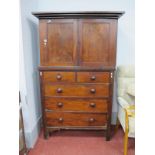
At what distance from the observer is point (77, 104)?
2.10 m

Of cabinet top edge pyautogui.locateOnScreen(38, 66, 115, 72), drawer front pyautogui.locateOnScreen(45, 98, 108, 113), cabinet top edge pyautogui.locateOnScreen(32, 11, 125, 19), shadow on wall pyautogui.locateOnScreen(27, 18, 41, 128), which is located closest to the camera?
cabinet top edge pyautogui.locateOnScreen(32, 11, 125, 19)

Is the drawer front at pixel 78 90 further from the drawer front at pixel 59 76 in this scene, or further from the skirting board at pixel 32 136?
the skirting board at pixel 32 136

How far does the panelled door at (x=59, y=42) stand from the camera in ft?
6.46

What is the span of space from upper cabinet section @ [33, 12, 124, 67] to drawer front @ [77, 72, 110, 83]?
10 centimetres

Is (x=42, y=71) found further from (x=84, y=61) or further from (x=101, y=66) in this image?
(x=101, y=66)

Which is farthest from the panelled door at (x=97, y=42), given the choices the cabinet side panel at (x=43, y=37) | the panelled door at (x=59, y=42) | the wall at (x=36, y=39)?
the wall at (x=36, y=39)

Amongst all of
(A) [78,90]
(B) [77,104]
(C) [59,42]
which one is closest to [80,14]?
(C) [59,42]

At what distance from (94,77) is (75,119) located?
572mm

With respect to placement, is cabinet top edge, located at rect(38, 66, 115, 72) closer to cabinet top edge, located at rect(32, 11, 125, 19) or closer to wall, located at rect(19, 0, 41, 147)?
wall, located at rect(19, 0, 41, 147)

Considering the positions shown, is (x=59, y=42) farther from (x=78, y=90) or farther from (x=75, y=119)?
(x=75, y=119)

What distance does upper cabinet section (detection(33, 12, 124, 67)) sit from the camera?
1948 mm

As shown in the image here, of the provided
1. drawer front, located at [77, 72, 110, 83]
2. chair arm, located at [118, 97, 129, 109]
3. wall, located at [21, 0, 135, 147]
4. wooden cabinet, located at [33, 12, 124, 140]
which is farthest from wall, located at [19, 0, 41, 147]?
chair arm, located at [118, 97, 129, 109]
